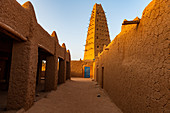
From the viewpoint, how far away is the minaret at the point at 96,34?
30859 mm

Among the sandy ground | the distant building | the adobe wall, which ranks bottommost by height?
the sandy ground

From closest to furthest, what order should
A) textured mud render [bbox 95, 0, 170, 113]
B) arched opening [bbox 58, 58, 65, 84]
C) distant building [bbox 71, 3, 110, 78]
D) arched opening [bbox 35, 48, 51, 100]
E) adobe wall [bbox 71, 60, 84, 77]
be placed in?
textured mud render [bbox 95, 0, 170, 113], arched opening [bbox 35, 48, 51, 100], arched opening [bbox 58, 58, 65, 84], adobe wall [bbox 71, 60, 84, 77], distant building [bbox 71, 3, 110, 78]

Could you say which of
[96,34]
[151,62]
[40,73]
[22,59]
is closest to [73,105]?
[22,59]

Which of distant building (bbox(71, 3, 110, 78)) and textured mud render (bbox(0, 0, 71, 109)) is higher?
distant building (bbox(71, 3, 110, 78))

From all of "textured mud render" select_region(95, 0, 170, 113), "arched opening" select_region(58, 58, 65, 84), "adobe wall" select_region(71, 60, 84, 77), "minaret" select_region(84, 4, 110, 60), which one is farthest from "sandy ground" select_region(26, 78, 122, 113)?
"minaret" select_region(84, 4, 110, 60)

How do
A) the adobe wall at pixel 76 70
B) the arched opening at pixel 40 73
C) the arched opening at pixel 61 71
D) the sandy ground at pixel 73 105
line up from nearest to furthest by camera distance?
the sandy ground at pixel 73 105 < the arched opening at pixel 40 73 < the arched opening at pixel 61 71 < the adobe wall at pixel 76 70

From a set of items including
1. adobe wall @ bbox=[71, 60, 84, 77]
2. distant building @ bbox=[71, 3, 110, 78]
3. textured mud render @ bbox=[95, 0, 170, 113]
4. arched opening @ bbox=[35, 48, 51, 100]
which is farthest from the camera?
distant building @ bbox=[71, 3, 110, 78]

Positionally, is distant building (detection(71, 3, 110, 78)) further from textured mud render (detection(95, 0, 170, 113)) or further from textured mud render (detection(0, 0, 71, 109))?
textured mud render (detection(95, 0, 170, 113))

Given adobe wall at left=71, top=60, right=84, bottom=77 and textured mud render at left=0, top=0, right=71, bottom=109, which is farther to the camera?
adobe wall at left=71, top=60, right=84, bottom=77

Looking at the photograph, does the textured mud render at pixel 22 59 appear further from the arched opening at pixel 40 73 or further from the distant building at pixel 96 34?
the distant building at pixel 96 34

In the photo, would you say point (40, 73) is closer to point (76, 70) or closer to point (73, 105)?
point (73, 105)

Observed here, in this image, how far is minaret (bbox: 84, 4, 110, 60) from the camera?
30.9 meters

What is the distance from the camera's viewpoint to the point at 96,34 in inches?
1257

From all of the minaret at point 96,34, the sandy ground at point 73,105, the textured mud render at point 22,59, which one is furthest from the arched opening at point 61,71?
the minaret at point 96,34
